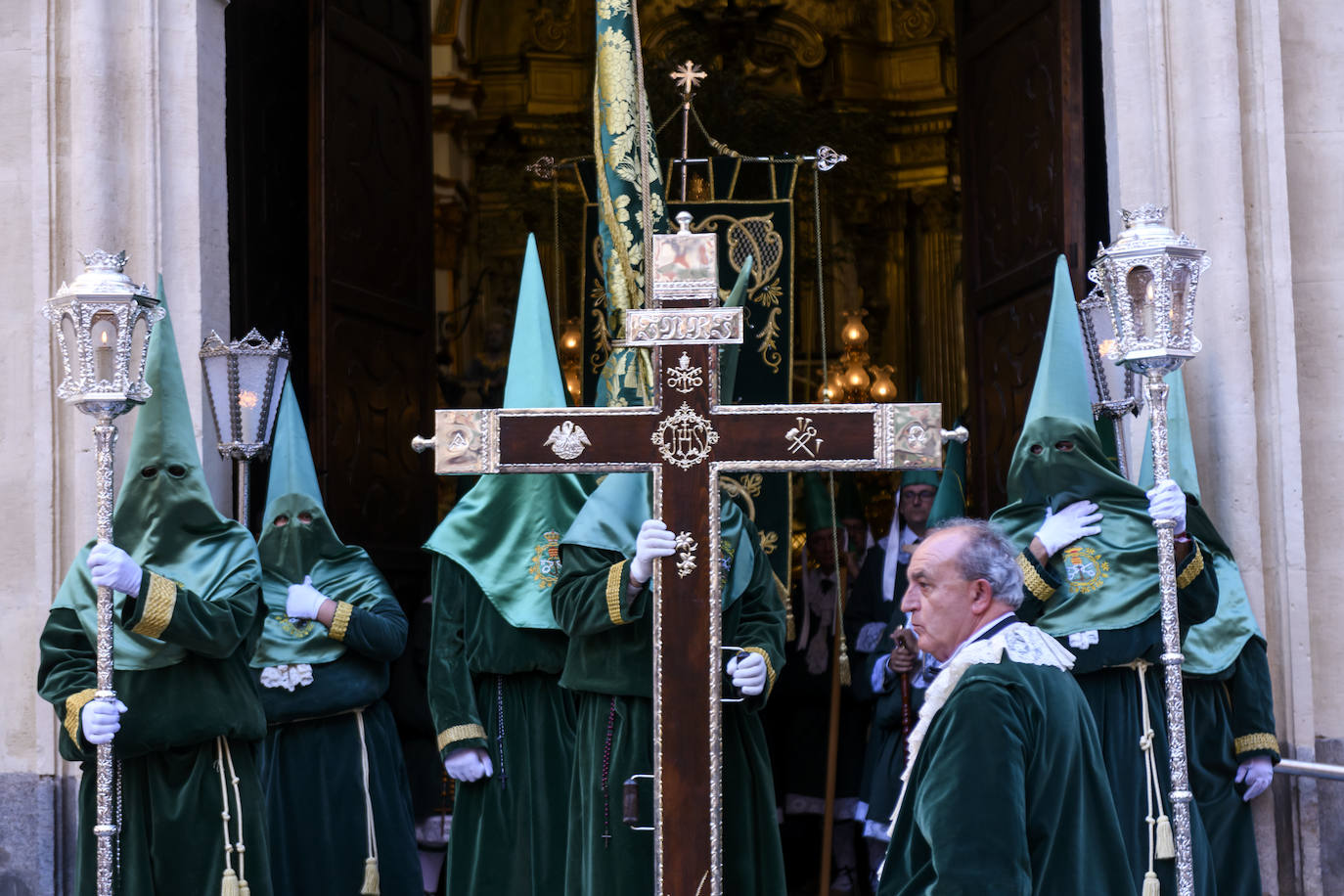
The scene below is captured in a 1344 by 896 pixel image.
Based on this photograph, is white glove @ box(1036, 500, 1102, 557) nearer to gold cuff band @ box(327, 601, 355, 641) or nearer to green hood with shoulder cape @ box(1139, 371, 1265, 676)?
green hood with shoulder cape @ box(1139, 371, 1265, 676)

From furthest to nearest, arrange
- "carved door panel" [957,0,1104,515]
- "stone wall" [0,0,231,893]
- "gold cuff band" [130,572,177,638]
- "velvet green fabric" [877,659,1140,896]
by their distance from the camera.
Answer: "carved door panel" [957,0,1104,515]
"stone wall" [0,0,231,893]
"gold cuff band" [130,572,177,638]
"velvet green fabric" [877,659,1140,896]

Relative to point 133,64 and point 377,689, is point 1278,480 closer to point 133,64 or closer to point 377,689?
point 377,689

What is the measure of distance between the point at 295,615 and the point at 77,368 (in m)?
1.38

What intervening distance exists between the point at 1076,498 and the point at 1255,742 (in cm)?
97

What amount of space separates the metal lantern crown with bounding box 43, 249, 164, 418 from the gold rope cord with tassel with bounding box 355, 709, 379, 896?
65.5 inches

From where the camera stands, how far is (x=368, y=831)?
6.00 metres

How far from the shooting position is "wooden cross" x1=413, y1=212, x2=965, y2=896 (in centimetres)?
447

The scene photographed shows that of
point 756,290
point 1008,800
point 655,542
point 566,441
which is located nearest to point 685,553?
point 655,542

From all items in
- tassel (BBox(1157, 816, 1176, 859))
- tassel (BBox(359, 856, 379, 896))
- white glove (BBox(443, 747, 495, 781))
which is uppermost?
white glove (BBox(443, 747, 495, 781))

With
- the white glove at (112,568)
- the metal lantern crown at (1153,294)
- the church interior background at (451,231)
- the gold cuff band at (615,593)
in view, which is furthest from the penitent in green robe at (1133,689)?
the white glove at (112,568)

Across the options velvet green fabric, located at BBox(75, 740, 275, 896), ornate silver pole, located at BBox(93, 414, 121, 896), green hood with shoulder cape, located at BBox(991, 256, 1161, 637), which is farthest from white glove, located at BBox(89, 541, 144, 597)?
green hood with shoulder cape, located at BBox(991, 256, 1161, 637)

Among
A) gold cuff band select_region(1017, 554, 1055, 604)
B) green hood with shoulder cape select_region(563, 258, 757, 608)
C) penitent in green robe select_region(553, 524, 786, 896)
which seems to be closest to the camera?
penitent in green robe select_region(553, 524, 786, 896)

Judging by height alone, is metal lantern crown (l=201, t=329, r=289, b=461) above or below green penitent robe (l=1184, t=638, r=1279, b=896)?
above

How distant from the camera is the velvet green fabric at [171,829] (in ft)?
16.6
